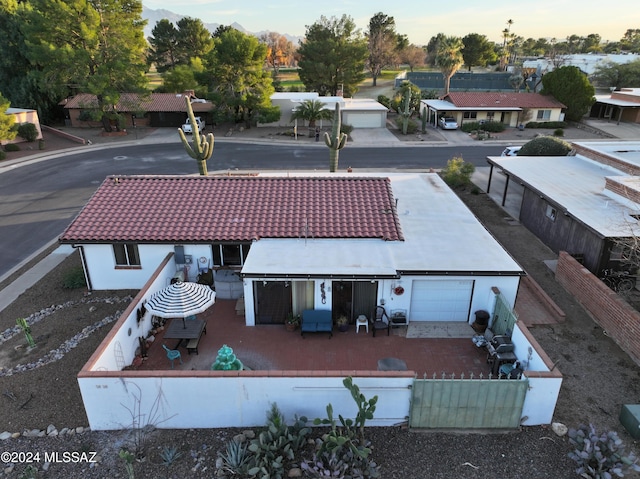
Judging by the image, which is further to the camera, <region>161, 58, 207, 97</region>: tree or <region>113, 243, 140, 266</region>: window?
<region>161, 58, 207, 97</region>: tree

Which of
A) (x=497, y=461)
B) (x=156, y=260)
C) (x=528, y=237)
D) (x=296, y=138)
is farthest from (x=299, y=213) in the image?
(x=296, y=138)

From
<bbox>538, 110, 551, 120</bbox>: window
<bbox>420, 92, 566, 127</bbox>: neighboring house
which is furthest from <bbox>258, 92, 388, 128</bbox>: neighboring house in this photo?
<bbox>538, 110, 551, 120</bbox>: window

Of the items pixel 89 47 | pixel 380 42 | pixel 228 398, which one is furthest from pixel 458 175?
pixel 380 42

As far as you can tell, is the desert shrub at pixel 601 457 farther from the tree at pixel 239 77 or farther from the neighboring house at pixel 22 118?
the neighboring house at pixel 22 118

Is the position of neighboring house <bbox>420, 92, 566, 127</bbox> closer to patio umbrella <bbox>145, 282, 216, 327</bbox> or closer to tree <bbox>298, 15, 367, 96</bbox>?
tree <bbox>298, 15, 367, 96</bbox>

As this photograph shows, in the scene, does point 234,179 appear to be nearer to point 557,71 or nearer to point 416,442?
point 416,442
